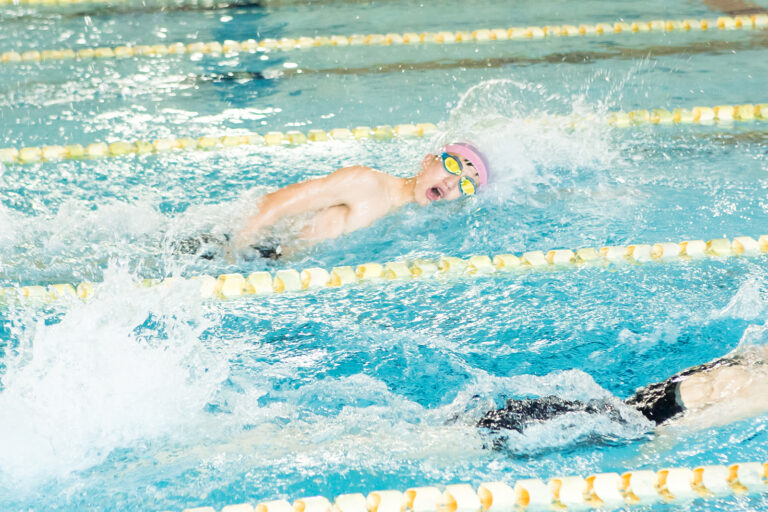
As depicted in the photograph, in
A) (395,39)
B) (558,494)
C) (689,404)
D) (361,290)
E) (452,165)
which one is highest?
(395,39)

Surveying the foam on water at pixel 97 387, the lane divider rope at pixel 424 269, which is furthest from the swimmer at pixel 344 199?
the foam on water at pixel 97 387

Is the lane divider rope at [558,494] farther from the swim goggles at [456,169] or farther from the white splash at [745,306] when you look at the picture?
the swim goggles at [456,169]

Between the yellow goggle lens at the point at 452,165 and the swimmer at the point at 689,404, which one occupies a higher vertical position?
the yellow goggle lens at the point at 452,165

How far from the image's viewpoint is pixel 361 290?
296 cm

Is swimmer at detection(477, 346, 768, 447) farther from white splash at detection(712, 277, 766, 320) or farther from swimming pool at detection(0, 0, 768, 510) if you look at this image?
white splash at detection(712, 277, 766, 320)

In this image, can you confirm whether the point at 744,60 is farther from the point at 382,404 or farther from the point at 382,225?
the point at 382,404

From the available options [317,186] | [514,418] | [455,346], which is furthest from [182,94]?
[514,418]

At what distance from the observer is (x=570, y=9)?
639 centimetres

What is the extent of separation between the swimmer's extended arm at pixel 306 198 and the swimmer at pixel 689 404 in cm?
121

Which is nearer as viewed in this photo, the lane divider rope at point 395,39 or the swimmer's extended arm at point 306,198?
the swimmer's extended arm at point 306,198

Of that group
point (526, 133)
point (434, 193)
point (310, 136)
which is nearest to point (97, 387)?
point (434, 193)

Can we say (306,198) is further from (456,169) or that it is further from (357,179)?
(456,169)

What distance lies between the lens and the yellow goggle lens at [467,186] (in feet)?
10.5

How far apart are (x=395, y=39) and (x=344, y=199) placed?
116 inches
